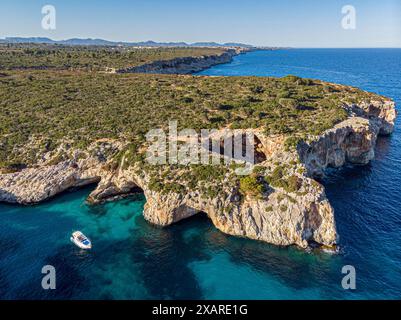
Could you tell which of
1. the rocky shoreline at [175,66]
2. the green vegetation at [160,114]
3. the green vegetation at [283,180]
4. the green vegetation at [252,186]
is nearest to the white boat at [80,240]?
the green vegetation at [160,114]

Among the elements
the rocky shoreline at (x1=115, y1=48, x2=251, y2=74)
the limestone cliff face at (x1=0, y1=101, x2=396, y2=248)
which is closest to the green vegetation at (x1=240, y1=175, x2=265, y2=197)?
the limestone cliff face at (x1=0, y1=101, x2=396, y2=248)

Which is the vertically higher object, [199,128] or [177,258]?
[199,128]

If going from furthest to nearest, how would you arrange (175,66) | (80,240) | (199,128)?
(175,66) → (199,128) → (80,240)

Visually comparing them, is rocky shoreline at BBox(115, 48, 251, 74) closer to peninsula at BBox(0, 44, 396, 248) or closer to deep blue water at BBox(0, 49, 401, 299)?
peninsula at BBox(0, 44, 396, 248)

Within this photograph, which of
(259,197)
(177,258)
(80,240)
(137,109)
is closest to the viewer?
(177,258)

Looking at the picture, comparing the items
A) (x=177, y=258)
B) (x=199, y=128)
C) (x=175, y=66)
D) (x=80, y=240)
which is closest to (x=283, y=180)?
(x=177, y=258)

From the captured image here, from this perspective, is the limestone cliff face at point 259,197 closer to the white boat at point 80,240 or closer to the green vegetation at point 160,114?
the green vegetation at point 160,114

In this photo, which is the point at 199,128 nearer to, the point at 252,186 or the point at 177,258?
the point at 252,186
